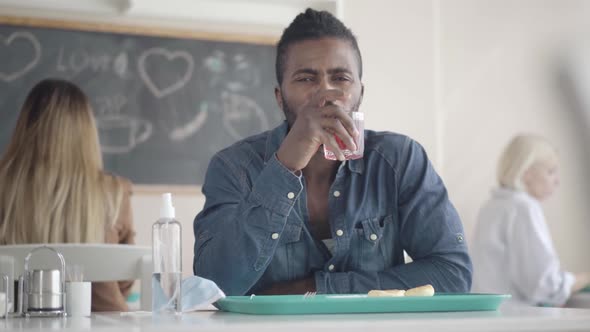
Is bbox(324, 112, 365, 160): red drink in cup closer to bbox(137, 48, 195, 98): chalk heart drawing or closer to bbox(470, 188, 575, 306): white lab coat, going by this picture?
bbox(470, 188, 575, 306): white lab coat

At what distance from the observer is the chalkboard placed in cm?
398

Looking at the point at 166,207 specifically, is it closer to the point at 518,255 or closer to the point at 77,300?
the point at 77,300

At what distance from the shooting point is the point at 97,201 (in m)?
2.73

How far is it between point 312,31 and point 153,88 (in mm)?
2353

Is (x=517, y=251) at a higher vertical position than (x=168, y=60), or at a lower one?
lower

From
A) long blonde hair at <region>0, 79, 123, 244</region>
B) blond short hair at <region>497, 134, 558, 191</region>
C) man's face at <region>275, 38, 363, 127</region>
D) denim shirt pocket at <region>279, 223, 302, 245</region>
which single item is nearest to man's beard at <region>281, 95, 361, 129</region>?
man's face at <region>275, 38, 363, 127</region>

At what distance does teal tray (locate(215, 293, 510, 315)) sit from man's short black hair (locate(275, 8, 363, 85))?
778 mm

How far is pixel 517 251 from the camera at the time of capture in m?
3.74

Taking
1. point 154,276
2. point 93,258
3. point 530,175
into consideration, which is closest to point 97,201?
point 93,258

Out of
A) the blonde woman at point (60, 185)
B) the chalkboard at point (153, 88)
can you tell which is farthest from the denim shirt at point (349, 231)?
the chalkboard at point (153, 88)

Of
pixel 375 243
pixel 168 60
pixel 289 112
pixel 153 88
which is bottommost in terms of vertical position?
pixel 375 243

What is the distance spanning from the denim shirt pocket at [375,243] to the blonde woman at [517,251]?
6.58 ft

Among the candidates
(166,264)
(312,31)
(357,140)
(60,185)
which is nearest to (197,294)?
(166,264)

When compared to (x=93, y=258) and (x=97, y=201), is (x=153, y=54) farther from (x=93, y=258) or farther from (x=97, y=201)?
(x=93, y=258)
